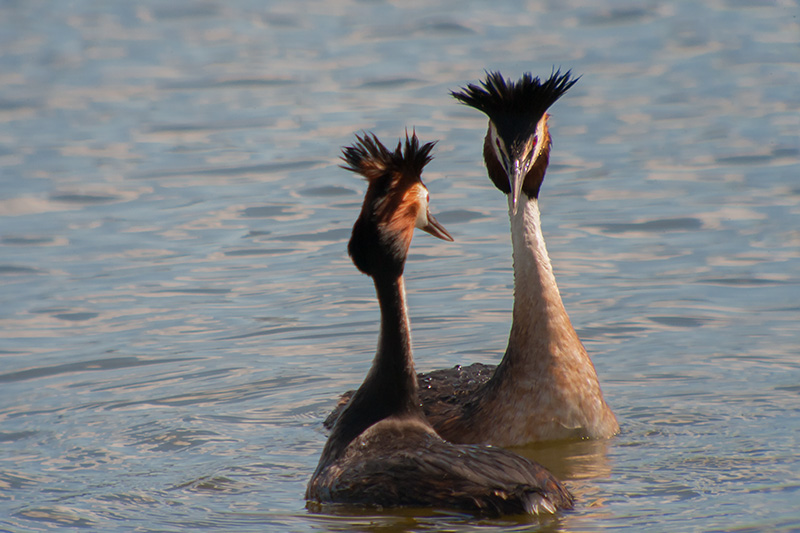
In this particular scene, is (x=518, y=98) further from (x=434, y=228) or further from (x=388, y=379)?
(x=388, y=379)

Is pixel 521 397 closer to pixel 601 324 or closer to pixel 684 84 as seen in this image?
pixel 601 324

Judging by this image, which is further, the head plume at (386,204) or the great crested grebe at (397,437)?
the head plume at (386,204)

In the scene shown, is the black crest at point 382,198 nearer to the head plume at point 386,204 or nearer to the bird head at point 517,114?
the head plume at point 386,204

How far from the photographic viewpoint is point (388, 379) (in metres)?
8.23

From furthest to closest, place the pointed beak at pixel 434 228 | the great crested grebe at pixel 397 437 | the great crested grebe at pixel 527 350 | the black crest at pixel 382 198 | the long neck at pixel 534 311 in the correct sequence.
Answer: the long neck at pixel 534 311 < the great crested grebe at pixel 527 350 < the pointed beak at pixel 434 228 < the black crest at pixel 382 198 < the great crested grebe at pixel 397 437

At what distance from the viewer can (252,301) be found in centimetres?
1280

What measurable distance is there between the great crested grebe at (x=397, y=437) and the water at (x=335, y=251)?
0.16 m

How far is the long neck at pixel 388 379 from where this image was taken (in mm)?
8180

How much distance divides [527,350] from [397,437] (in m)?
1.34

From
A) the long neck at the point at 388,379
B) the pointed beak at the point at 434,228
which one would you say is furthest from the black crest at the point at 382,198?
the pointed beak at the point at 434,228

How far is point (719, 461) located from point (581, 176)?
8512mm

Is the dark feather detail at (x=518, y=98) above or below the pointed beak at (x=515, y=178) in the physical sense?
above

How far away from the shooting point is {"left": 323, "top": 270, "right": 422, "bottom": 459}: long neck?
8.18 meters

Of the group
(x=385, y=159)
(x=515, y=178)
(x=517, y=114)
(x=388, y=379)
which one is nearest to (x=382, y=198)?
(x=385, y=159)
